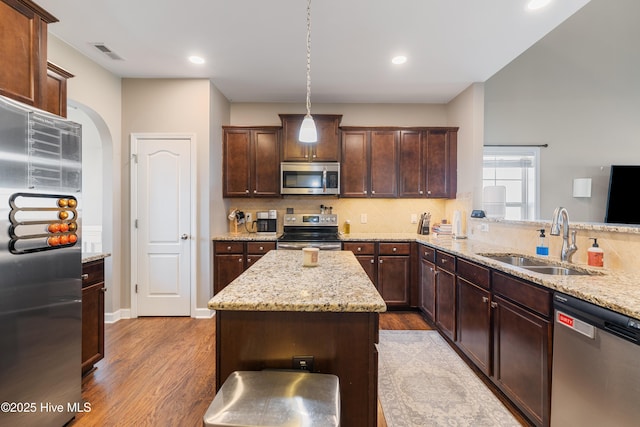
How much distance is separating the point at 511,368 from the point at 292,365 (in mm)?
1562

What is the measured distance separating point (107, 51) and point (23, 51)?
1.56m

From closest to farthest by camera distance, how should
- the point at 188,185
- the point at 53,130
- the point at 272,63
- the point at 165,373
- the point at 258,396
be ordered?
the point at 258,396, the point at 53,130, the point at 165,373, the point at 272,63, the point at 188,185

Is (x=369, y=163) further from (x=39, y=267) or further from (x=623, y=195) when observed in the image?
(x=623, y=195)

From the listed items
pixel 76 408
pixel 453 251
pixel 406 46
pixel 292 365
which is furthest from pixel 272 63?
pixel 76 408

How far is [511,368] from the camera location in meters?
1.90

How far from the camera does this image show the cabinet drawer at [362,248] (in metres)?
3.76

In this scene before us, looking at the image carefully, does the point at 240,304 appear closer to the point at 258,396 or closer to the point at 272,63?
the point at 258,396

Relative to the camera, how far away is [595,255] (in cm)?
194

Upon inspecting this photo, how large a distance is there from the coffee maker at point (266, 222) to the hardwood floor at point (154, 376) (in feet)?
4.72

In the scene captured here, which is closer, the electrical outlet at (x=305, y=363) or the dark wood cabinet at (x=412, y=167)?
the electrical outlet at (x=305, y=363)

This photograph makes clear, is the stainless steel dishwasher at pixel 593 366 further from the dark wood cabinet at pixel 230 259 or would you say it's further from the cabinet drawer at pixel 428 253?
the dark wood cabinet at pixel 230 259

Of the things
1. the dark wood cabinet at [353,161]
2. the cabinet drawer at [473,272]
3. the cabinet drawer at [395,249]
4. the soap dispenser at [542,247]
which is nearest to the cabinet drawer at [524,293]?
the cabinet drawer at [473,272]

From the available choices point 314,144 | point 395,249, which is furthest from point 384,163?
point 395,249

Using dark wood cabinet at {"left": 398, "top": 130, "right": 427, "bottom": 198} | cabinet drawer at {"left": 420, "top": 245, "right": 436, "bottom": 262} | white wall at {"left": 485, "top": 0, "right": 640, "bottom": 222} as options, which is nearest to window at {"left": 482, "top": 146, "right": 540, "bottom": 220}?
white wall at {"left": 485, "top": 0, "right": 640, "bottom": 222}
